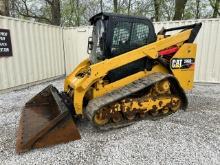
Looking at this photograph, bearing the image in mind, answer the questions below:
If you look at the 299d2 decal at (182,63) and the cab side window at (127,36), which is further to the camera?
the 299d2 decal at (182,63)

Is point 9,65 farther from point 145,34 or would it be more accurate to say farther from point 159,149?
point 159,149

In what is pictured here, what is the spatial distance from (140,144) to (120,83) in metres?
1.39

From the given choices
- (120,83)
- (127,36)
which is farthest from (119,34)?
(120,83)

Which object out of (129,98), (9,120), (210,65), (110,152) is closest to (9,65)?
(9,120)

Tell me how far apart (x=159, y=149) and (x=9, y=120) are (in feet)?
→ 10.7

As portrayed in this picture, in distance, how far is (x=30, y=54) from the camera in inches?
337

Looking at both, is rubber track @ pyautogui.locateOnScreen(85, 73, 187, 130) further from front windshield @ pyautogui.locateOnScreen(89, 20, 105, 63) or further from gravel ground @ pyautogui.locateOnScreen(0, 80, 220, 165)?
front windshield @ pyautogui.locateOnScreen(89, 20, 105, 63)

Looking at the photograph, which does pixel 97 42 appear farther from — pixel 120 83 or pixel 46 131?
pixel 46 131

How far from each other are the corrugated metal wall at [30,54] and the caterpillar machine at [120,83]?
9.82ft

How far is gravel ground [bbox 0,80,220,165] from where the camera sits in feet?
10.9

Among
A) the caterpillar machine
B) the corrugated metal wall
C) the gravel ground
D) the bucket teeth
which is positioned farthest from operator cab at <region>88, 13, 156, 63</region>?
the corrugated metal wall

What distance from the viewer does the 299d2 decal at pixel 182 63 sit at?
4.98 metres

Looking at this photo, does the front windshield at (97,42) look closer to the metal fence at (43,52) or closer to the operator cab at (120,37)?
the operator cab at (120,37)

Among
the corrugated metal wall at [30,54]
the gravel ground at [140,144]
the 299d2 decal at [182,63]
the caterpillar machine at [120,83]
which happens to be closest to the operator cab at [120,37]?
the caterpillar machine at [120,83]
